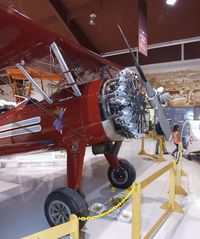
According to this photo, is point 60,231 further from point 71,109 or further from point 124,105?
point 71,109

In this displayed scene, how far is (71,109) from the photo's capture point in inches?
132

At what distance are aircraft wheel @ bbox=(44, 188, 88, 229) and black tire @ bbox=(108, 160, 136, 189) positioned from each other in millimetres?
1625

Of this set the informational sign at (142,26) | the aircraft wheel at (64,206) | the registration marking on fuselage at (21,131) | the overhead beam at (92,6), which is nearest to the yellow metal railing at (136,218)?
the aircraft wheel at (64,206)

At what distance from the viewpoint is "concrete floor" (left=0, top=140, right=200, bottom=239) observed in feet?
9.39

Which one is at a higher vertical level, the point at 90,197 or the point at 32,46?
the point at 32,46

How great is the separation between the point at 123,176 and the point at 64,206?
1824 mm

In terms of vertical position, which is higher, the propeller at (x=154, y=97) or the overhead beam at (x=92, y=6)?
the overhead beam at (x=92, y=6)

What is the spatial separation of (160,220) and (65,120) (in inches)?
71.0

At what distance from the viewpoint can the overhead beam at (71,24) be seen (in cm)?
843

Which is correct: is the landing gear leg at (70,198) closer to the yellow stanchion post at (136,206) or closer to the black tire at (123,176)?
the yellow stanchion post at (136,206)

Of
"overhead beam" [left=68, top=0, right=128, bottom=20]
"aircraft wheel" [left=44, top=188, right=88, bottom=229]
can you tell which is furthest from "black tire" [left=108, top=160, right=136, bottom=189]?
"overhead beam" [left=68, top=0, right=128, bottom=20]

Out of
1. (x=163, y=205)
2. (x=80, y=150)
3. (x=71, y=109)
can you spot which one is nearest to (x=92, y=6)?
(x=71, y=109)

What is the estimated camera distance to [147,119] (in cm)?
350

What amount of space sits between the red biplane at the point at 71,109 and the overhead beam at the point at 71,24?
18.3 feet
